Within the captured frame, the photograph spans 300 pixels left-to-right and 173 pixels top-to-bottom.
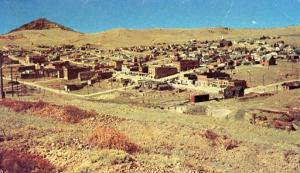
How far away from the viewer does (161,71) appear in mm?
58125

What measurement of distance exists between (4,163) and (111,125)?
6.78 metres

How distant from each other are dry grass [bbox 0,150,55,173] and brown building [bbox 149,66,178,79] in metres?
46.3

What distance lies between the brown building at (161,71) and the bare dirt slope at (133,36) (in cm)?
4864

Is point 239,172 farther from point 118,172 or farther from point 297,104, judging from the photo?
point 297,104

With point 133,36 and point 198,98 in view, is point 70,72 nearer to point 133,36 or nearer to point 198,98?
point 198,98

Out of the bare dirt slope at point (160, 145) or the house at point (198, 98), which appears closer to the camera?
the bare dirt slope at point (160, 145)

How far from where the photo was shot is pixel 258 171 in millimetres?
14258

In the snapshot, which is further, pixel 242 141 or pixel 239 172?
pixel 242 141

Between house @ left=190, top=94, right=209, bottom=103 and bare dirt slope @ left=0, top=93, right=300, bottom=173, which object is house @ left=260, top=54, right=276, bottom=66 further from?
bare dirt slope @ left=0, top=93, right=300, bottom=173

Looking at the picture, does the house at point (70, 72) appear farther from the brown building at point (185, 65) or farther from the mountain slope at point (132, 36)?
the mountain slope at point (132, 36)

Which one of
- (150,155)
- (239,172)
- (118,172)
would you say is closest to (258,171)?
(239,172)

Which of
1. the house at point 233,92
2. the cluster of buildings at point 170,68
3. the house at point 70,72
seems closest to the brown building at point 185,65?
the cluster of buildings at point 170,68

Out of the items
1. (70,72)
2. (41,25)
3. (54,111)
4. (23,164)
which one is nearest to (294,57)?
(70,72)

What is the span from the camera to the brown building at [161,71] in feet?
190
